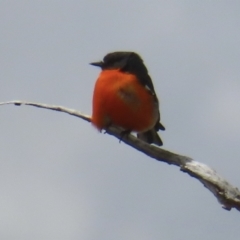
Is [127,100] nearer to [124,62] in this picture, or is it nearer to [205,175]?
[124,62]

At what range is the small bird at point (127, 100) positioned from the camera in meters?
7.07

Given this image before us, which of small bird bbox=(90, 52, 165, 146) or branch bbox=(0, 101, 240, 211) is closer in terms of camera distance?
branch bbox=(0, 101, 240, 211)

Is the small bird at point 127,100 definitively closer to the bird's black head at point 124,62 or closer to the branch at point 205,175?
the bird's black head at point 124,62

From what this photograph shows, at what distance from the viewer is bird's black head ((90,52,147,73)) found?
7.74 meters

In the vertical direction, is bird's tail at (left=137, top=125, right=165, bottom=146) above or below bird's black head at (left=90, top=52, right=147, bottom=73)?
below

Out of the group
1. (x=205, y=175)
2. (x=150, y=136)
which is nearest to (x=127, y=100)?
(x=150, y=136)

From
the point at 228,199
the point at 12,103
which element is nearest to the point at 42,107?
the point at 12,103

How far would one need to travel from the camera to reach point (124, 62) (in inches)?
308

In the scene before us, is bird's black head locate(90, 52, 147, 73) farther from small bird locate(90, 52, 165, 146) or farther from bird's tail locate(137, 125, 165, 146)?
bird's tail locate(137, 125, 165, 146)

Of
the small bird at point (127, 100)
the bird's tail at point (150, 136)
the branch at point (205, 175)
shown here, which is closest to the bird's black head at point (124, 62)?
the small bird at point (127, 100)

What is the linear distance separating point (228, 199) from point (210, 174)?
0.28 meters

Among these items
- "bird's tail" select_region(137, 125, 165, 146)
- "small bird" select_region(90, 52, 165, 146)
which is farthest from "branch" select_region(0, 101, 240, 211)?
"bird's tail" select_region(137, 125, 165, 146)

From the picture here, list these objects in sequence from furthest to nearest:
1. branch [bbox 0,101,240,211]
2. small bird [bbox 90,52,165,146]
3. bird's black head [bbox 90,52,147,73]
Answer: bird's black head [bbox 90,52,147,73] < small bird [bbox 90,52,165,146] < branch [bbox 0,101,240,211]

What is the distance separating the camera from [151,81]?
789 centimetres
